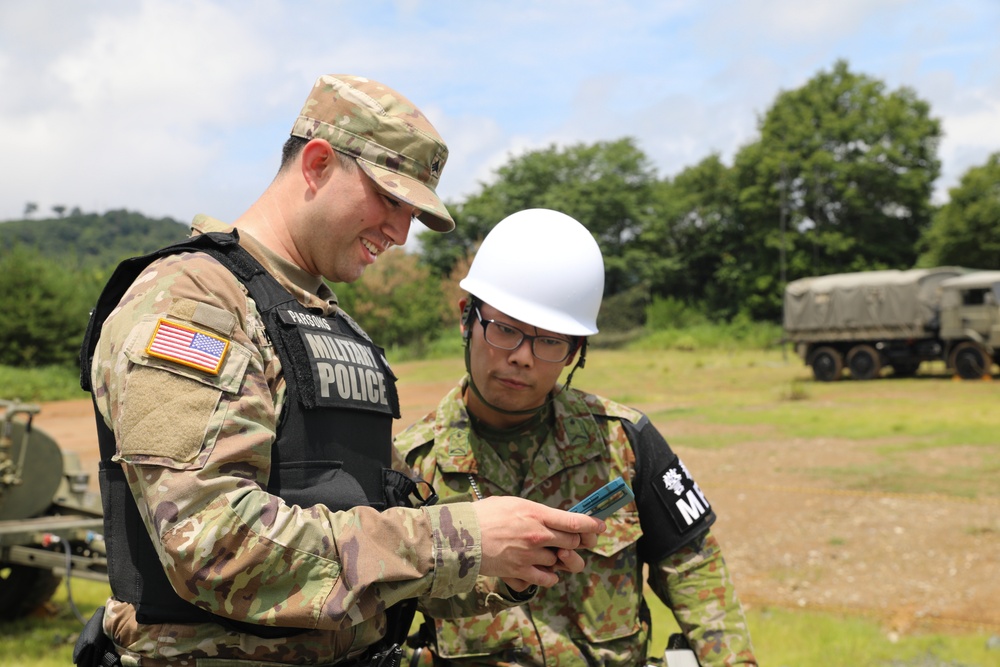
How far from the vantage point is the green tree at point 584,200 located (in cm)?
4369

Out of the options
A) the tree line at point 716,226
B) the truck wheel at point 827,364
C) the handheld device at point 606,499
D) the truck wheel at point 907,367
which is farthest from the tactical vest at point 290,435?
the tree line at point 716,226

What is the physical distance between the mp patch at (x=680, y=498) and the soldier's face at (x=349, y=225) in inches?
46.2

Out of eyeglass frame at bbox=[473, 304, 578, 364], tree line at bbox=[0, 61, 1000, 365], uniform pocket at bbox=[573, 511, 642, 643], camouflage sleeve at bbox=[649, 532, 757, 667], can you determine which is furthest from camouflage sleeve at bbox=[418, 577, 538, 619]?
tree line at bbox=[0, 61, 1000, 365]

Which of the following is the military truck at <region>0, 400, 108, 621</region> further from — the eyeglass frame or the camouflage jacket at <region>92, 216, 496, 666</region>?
the camouflage jacket at <region>92, 216, 496, 666</region>

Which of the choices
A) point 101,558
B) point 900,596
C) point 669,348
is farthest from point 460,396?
point 669,348

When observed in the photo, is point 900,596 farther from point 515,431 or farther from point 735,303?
point 735,303

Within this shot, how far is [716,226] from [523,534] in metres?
43.5

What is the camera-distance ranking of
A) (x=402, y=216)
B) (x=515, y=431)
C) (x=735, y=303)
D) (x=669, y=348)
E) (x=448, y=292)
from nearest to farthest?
1. (x=402, y=216)
2. (x=515, y=431)
3. (x=669, y=348)
4. (x=448, y=292)
5. (x=735, y=303)

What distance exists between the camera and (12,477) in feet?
22.4

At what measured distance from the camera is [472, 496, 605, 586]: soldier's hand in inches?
68.0

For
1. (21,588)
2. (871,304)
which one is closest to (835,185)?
(871,304)

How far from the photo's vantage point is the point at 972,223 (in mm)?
34438

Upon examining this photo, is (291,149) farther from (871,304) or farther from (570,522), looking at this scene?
(871,304)

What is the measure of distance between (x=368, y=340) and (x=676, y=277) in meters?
43.0
